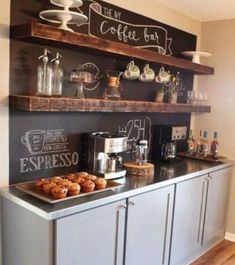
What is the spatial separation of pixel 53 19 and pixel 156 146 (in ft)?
5.13

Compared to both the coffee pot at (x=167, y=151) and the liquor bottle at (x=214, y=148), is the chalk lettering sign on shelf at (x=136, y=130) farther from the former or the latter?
the liquor bottle at (x=214, y=148)

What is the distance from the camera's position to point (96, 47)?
6.92 ft

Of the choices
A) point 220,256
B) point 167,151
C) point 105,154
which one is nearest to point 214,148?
point 167,151

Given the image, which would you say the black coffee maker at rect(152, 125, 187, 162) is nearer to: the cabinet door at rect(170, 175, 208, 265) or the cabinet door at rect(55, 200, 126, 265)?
the cabinet door at rect(170, 175, 208, 265)

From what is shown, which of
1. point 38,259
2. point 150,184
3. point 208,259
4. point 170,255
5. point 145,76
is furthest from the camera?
point 208,259

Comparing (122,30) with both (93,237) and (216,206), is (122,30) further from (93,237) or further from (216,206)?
(216,206)

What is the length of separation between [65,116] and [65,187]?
64 cm

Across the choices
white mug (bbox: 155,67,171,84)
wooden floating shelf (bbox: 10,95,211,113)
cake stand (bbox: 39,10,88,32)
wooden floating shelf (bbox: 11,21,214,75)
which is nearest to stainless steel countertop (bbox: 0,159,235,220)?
wooden floating shelf (bbox: 10,95,211,113)

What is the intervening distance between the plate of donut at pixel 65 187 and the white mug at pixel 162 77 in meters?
1.22

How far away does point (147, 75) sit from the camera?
2721 millimetres

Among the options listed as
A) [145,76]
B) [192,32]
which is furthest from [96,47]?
[192,32]

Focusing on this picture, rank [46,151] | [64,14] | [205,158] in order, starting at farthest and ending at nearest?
[205,158]
[46,151]
[64,14]

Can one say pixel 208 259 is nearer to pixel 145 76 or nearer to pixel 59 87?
pixel 145 76

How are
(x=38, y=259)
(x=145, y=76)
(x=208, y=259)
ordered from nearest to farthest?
(x=38, y=259)
(x=145, y=76)
(x=208, y=259)
